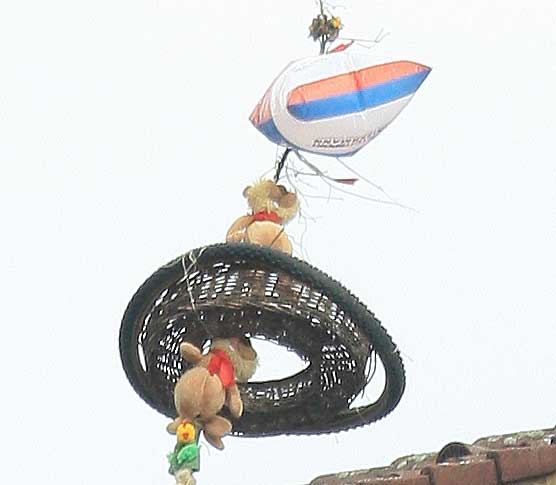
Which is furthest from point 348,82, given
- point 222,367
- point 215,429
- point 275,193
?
point 215,429

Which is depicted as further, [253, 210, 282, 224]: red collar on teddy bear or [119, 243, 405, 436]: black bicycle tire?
[253, 210, 282, 224]: red collar on teddy bear

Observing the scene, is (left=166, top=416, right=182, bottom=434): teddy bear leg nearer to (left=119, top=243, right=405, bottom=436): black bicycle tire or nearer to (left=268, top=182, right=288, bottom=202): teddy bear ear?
(left=119, top=243, right=405, bottom=436): black bicycle tire

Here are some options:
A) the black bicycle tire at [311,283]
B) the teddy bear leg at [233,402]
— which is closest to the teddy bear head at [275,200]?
the black bicycle tire at [311,283]

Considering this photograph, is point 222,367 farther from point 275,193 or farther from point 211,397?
point 275,193

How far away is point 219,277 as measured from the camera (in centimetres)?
319

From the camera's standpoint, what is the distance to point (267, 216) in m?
3.47

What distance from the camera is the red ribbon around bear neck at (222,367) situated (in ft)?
10.6

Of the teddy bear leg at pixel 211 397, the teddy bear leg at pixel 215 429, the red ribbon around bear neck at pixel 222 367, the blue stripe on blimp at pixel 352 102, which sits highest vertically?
the blue stripe on blimp at pixel 352 102

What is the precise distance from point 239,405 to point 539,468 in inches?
28.1

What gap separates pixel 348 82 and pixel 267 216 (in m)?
0.39

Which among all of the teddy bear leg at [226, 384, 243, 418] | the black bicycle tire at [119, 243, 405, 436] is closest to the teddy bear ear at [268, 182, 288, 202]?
the black bicycle tire at [119, 243, 405, 436]

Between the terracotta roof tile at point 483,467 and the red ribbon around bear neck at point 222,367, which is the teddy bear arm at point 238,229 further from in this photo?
the terracotta roof tile at point 483,467

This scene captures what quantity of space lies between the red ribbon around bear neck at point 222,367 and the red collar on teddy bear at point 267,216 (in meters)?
0.38

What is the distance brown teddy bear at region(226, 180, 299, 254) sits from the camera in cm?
340
